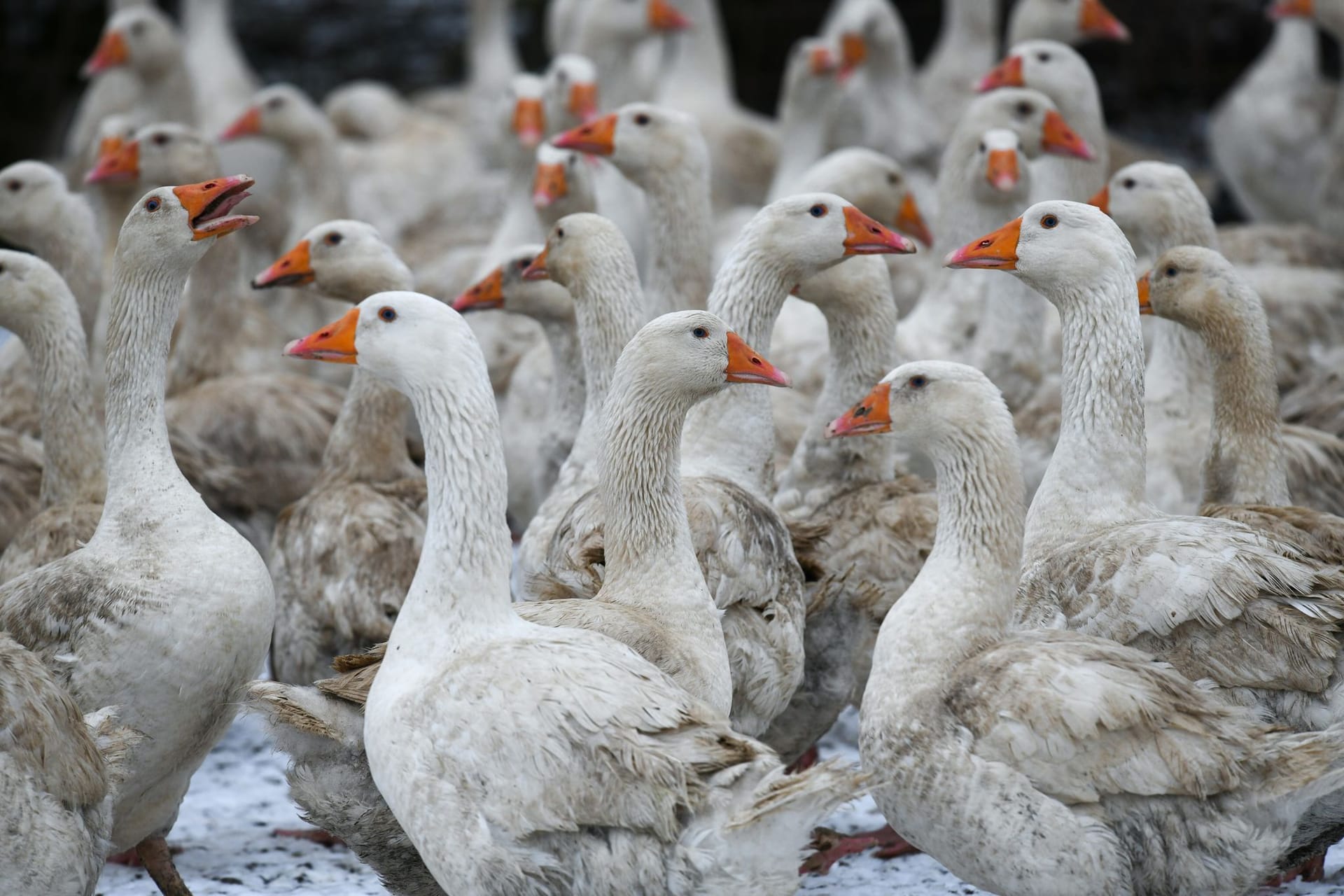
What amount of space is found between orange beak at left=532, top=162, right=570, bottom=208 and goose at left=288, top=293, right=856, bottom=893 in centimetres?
407

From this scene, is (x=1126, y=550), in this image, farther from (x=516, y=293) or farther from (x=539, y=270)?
(x=516, y=293)

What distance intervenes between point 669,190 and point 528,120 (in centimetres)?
261

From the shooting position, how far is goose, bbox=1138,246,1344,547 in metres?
6.20

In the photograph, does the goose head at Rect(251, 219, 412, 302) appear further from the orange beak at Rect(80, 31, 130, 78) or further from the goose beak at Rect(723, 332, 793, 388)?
the orange beak at Rect(80, 31, 130, 78)

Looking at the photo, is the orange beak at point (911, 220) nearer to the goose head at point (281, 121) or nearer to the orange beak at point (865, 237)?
the orange beak at point (865, 237)

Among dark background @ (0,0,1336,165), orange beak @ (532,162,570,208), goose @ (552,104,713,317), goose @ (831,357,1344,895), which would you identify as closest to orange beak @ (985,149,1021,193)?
goose @ (552,104,713,317)

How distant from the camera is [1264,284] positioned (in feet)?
29.5

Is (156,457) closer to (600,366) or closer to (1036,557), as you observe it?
(600,366)

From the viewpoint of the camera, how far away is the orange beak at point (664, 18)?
12195mm

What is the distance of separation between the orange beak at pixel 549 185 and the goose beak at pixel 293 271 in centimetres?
148

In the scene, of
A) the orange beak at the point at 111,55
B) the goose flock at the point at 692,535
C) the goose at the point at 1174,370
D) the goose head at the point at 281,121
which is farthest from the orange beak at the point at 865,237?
the orange beak at the point at 111,55

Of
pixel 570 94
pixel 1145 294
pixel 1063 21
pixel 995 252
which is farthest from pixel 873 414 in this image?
pixel 1063 21

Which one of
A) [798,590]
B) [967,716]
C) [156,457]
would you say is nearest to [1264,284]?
[798,590]

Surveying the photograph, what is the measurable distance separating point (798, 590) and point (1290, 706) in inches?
59.4
